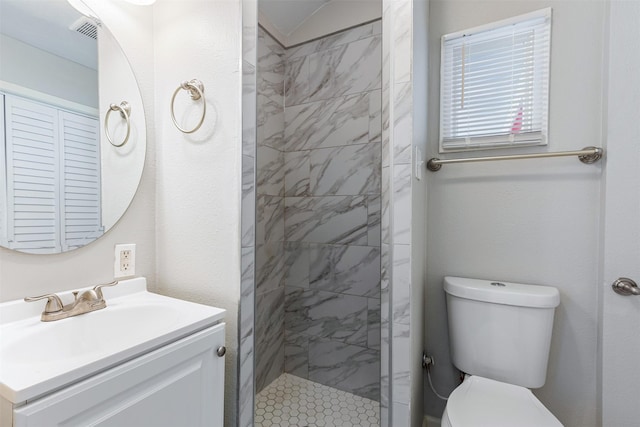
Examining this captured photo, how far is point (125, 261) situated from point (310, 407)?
136 cm

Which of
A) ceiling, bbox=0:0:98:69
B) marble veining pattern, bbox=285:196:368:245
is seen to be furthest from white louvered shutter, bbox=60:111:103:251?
marble veining pattern, bbox=285:196:368:245

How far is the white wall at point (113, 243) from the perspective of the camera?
→ 94 centimetres

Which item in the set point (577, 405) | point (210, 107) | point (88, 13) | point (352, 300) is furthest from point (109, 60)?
point (577, 405)

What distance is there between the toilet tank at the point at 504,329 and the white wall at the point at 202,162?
1019mm

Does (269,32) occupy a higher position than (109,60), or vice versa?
(269,32)

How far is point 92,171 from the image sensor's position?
1.13m

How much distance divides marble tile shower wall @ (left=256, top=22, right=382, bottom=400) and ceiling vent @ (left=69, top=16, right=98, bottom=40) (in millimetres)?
935

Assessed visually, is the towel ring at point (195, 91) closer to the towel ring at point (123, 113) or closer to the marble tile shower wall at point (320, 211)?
the towel ring at point (123, 113)

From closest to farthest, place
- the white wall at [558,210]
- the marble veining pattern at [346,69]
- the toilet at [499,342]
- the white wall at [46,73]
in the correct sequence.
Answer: the white wall at [46,73]
the toilet at [499,342]
the white wall at [558,210]
the marble veining pattern at [346,69]

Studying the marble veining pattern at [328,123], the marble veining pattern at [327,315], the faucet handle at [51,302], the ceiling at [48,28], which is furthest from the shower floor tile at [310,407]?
the ceiling at [48,28]

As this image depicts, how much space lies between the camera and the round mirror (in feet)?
3.06

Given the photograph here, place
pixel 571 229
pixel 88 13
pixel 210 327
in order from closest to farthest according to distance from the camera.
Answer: pixel 210 327 < pixel 88 13 < pixel 571 229

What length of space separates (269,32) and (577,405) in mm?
2647

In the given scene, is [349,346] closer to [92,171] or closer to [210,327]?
[210,327]
